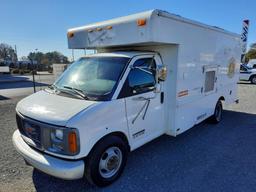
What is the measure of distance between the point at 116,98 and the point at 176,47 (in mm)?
1765

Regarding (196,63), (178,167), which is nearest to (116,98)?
(178,167)

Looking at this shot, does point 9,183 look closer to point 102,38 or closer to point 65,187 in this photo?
point 65,187

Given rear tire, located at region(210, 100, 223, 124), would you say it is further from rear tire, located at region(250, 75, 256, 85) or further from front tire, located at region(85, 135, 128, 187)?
rear tire, located at region(250, 75, 256, 85)

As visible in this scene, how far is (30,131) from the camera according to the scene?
2961mm

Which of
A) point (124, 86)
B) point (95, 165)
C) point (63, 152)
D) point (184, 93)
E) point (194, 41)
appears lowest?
point (95, 165)

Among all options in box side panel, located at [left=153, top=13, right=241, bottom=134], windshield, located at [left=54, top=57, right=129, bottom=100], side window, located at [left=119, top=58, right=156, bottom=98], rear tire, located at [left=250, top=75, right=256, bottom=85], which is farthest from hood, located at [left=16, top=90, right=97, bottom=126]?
rear tire, located at [left=250, top=75, right=256, bottom=85]

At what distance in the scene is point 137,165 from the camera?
373cm

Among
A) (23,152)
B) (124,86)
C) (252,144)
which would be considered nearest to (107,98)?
(124,86)

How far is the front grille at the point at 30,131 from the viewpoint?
284 cm

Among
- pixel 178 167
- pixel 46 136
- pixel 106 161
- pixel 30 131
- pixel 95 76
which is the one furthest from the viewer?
pixel 178 167

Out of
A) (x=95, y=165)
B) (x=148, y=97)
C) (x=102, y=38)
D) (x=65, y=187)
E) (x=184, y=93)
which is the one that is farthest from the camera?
(x=184, y=93)

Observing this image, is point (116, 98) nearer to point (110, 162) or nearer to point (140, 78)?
point (140, 78)

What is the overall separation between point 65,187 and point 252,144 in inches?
163

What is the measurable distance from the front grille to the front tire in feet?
2.57
